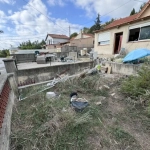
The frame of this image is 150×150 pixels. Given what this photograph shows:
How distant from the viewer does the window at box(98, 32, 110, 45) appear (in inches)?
388

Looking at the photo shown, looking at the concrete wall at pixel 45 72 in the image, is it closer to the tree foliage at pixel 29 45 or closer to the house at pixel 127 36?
the house at pixel 127 36

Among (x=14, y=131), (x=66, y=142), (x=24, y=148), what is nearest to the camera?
(x=24, y=148)

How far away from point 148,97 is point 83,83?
255 cm

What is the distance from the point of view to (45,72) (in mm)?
6230

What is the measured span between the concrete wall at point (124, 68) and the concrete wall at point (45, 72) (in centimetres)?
242

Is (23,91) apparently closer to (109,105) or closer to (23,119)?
(23,119)

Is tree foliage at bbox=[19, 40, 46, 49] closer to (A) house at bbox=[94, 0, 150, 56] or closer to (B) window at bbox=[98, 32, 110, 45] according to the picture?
(B) window at bbox=[98, 32, 110, 45]

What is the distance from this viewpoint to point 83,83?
4812mm

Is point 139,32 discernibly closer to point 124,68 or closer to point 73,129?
point 124,68

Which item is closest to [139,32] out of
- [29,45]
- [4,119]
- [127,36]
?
[127,36]

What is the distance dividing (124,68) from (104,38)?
5689mm

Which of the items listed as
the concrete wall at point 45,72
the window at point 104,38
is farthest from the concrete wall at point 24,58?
the window at point 104,38

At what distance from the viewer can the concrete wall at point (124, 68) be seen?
5.13 m

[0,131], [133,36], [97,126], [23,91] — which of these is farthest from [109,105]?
[133,36]
